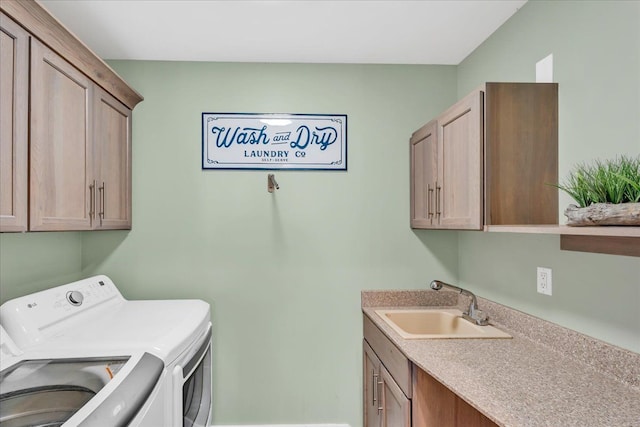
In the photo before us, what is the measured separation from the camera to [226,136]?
242cm

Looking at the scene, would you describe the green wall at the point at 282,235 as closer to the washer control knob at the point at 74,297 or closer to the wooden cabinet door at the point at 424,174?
the wooden cabinet door at the point at 424,174

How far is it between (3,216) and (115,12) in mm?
1198

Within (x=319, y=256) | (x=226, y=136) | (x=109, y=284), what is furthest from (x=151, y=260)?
(x=319, y=256)

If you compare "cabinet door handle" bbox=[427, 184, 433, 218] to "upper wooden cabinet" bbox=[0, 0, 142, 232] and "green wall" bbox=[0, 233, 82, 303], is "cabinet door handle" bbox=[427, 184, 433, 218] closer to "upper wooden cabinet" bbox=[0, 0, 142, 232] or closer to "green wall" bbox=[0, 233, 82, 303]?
"upper wooden cabinet" bbox=[0, 0, 142, 232]

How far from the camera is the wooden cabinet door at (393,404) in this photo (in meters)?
1.61

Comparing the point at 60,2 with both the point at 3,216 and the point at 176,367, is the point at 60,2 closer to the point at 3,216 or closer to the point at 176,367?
the point at 3,216

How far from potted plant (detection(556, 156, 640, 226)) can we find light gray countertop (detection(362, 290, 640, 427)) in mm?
557

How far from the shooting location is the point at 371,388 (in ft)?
7.38

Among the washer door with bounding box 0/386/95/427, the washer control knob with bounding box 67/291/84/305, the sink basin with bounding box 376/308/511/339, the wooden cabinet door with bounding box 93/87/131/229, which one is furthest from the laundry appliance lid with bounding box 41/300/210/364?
the sink basin with bounding box 376/308/511/339

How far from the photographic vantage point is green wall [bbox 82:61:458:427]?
2391mm

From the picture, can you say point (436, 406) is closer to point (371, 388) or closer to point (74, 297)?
point (371, 388)

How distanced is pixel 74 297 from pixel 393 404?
65.3 inches

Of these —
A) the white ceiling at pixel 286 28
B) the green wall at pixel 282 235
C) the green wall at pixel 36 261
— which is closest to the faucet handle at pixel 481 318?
the green wall at pixel 282 235

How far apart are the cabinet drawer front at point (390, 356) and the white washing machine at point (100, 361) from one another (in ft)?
3.12
